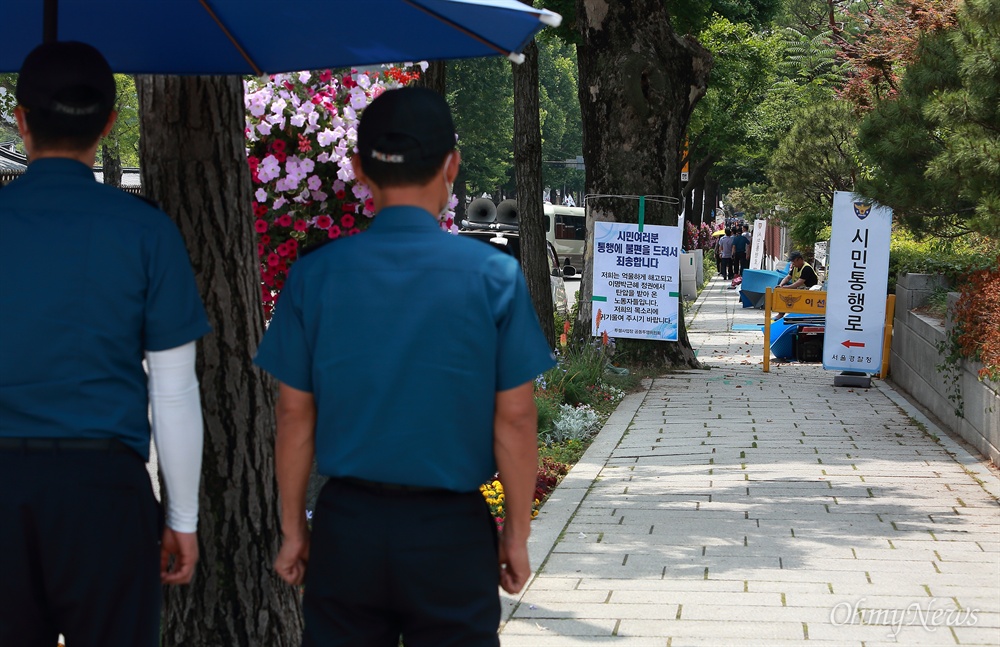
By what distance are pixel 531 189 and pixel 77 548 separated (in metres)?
12.6

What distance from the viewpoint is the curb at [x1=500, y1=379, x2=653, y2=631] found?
591 centimetres

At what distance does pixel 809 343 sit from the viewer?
655 inches

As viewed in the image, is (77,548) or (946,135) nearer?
(77,548)

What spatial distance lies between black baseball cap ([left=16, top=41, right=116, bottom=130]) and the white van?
144ft

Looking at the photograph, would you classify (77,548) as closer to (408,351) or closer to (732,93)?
(408,351)

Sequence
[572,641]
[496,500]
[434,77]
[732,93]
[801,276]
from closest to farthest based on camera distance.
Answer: [572,641] → [496,500] → [434,77] → [801,276] → [732,93]

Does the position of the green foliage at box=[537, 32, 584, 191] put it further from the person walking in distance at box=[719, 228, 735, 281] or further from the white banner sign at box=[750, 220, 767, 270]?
the white banner sign at box=[750, 220, 767, 270]

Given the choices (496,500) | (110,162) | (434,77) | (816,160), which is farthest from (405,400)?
(110,162)

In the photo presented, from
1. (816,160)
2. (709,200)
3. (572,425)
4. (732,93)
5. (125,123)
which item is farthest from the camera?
(709,200)

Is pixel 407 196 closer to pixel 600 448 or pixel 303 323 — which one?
pixel 303 323

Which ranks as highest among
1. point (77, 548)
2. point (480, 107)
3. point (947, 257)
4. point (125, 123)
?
point (480, 107)

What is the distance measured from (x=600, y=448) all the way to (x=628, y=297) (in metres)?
4.89

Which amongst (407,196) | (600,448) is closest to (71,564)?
(407,196)

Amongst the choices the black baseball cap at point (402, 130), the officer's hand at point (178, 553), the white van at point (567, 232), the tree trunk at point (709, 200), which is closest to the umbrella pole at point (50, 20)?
the black baseball cap at point (402, 130)
